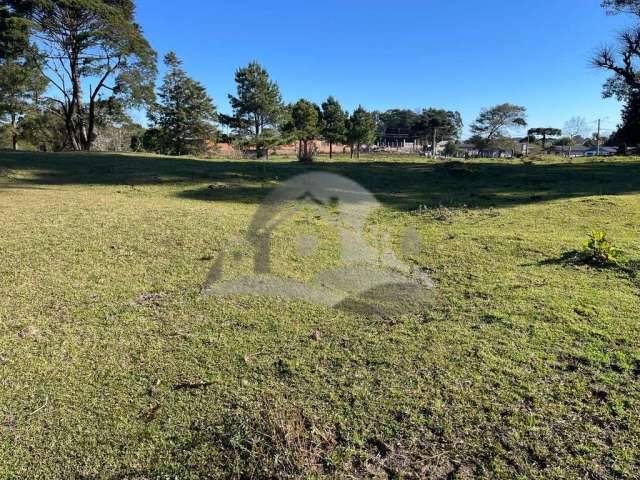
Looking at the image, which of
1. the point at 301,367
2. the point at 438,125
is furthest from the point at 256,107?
the point at 438,125

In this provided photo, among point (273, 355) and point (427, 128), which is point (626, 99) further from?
point (427, 128)

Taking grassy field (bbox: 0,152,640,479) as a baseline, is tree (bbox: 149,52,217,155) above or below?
above

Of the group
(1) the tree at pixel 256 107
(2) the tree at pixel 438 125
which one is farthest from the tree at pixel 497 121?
(1) the tree at pixel 256 107

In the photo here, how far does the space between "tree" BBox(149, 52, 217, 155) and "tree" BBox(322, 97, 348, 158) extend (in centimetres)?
977

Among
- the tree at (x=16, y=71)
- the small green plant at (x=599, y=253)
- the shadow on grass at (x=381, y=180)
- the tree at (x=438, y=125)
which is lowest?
the small green plant at (x=599, y=253)

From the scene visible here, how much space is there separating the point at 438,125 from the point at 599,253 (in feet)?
201

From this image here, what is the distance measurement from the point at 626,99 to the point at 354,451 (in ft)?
75.4

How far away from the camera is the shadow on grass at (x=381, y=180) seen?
670 cm

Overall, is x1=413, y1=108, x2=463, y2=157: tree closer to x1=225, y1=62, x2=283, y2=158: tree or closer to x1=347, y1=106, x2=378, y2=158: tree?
x1=347, y1=106, x2=378, y2=158: tree

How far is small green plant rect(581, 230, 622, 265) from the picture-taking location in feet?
10.8

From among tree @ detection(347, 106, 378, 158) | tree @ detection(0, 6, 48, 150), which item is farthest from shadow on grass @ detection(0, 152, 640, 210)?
tree @ detection(347, 106, 378, 158)

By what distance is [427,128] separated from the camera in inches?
2402

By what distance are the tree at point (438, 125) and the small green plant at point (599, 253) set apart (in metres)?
56.6
